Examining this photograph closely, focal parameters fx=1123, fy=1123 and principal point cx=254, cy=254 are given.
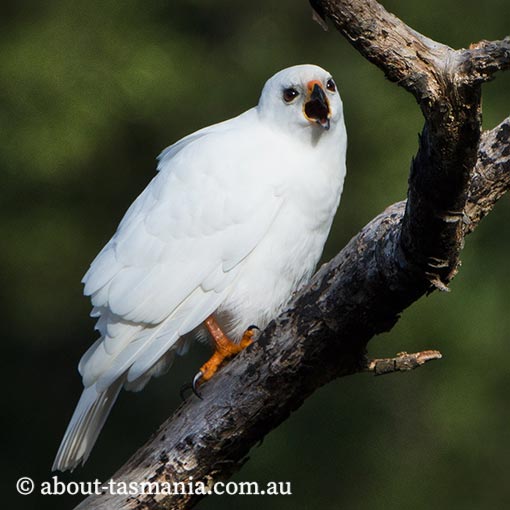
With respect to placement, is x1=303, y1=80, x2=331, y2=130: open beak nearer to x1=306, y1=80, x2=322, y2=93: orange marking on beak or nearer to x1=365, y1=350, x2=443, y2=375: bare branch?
x1=306, y1=80, x2=322, y2=93: orange marking on beak

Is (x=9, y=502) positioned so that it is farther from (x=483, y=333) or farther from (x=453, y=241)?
(x=453, y=241)

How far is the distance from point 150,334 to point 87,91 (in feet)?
10.9

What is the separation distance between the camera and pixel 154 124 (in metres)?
7.25

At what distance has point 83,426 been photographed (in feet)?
12.8

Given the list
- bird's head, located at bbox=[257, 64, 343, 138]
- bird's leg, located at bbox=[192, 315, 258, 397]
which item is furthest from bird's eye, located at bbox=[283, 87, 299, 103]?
bird's leg, located at bbox=[192, 315, 258, 397]

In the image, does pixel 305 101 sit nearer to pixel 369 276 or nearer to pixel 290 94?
pixel 290 94

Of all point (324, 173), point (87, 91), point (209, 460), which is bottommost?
point (209, 460)

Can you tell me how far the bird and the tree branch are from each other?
0.33 meters

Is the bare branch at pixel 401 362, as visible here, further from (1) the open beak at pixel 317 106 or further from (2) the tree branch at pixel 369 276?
(1) the open beak at pixel 317 106

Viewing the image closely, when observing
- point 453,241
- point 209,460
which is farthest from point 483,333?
point 453,241

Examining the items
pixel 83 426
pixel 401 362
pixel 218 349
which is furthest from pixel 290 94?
pixel 83 426

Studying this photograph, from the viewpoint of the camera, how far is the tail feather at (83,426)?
153 inches

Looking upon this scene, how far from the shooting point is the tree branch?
250cm

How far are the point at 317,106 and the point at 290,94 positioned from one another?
11 cm
